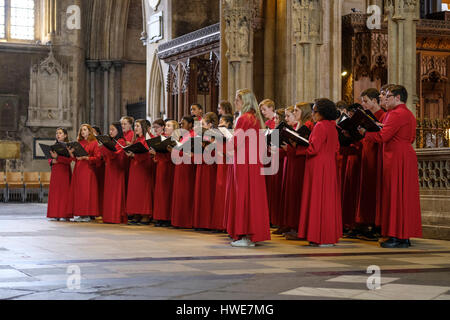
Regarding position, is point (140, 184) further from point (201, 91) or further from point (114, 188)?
point (201, 91)

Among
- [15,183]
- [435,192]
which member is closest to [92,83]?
[15,183]

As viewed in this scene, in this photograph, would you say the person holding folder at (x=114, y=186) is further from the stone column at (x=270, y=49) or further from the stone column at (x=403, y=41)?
the stone column at (x=270, y=49)

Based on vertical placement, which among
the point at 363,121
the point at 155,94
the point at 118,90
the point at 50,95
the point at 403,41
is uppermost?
the point at 118,90

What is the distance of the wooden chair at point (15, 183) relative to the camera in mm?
22328

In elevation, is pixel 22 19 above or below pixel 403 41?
above

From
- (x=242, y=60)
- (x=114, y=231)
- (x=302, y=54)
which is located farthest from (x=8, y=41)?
(x=114, y=231)

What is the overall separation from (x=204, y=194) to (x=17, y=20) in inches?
742

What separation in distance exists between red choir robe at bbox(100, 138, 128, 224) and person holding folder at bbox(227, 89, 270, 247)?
433 cm

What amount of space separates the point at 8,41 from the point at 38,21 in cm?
139

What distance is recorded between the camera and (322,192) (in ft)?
27.4

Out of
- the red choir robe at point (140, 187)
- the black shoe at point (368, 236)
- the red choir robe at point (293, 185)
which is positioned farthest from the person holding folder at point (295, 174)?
the red choir robe at point (140, 187)

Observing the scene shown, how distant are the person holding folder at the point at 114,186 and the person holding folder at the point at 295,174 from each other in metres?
3.65

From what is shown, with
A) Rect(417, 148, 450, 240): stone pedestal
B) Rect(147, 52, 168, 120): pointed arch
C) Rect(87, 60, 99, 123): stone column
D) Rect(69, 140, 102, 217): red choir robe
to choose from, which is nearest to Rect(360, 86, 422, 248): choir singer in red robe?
Rect(417, 148, 450, 240): stone pedestal

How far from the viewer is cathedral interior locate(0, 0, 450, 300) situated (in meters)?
5.67
